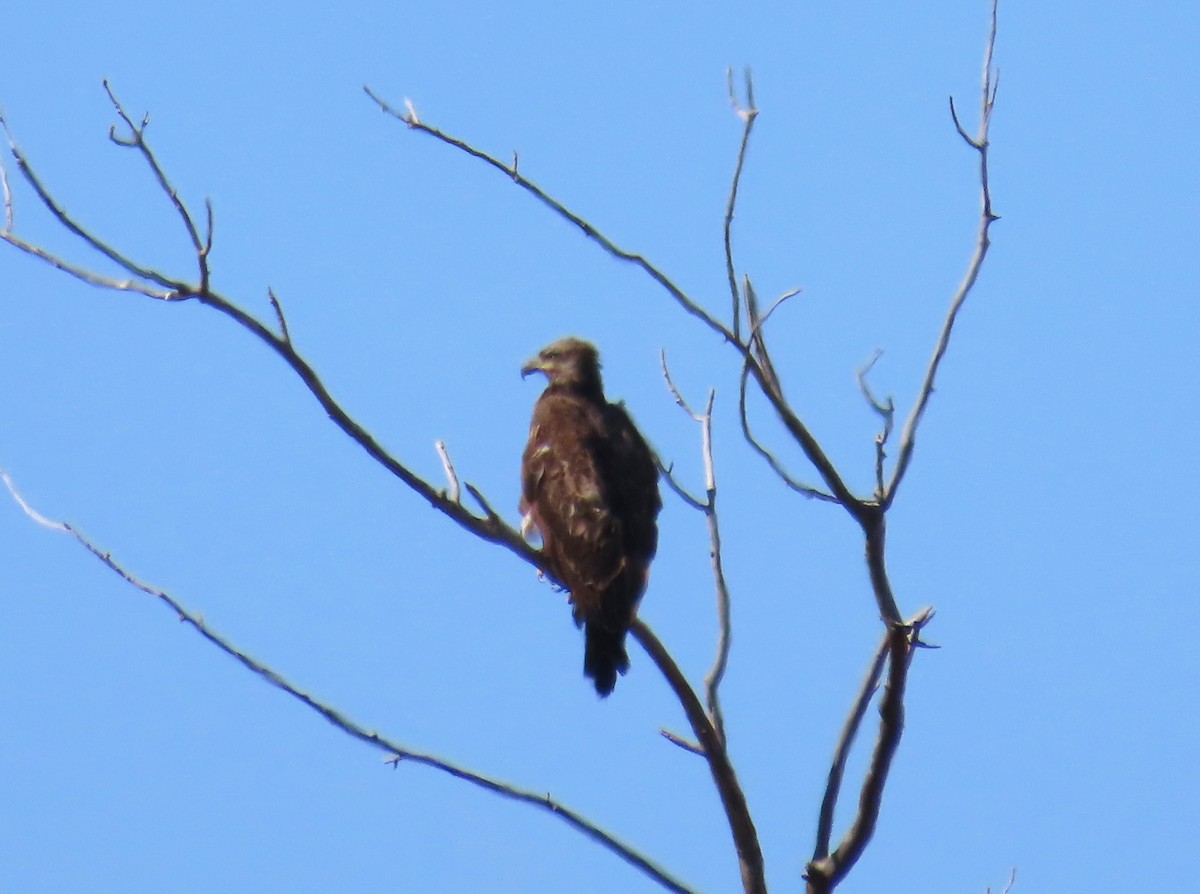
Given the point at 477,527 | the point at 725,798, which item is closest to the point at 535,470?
the point at 477,527

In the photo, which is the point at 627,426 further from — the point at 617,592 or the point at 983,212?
the point at 983,212

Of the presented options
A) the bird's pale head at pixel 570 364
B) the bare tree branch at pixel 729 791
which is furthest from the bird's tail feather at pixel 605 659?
the bird's pale head at pixel 570 364

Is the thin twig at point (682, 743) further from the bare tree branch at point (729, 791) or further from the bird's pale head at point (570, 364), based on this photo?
the bird's pale head at point (570, 364)

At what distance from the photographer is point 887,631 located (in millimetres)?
4133

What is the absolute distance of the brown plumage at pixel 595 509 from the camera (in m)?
5.91

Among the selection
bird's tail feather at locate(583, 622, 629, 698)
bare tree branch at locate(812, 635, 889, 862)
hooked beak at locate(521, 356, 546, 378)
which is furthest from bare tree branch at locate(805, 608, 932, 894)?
hooked beak at locate(521, 356, 546, 378)

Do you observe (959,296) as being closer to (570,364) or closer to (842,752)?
(842,752)

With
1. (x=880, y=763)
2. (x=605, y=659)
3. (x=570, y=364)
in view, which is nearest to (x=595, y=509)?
(x=605, y=659)

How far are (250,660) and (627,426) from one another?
3.10 meters

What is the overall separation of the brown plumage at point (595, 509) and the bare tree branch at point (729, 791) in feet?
3.29

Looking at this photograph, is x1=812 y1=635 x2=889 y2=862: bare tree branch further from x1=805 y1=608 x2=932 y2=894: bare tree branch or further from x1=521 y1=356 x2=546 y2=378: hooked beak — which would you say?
x1=521 y1=356 x2=546 y2=378: hooked beak

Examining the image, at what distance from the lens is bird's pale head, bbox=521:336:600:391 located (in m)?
7.89

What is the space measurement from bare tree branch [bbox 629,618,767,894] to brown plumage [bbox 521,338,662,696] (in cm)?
100

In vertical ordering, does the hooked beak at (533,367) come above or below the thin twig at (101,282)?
above
